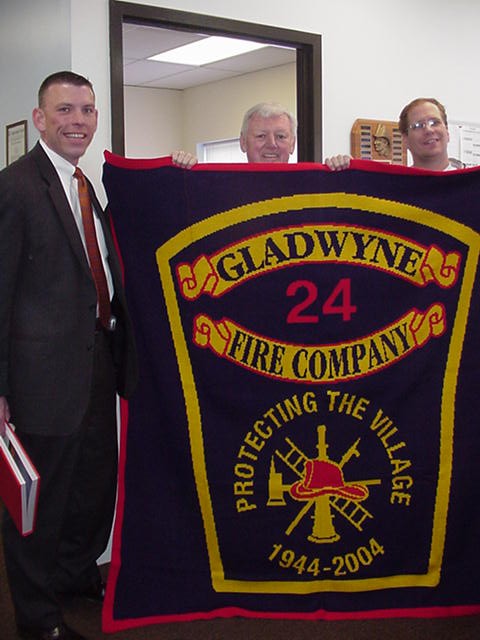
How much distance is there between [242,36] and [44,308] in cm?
151

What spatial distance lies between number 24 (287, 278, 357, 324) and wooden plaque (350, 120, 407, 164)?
48.1 inches

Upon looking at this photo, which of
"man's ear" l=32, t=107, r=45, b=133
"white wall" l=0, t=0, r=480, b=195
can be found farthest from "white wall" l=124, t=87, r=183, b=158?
"man's ear" l=32, t=107, r=45, b=133

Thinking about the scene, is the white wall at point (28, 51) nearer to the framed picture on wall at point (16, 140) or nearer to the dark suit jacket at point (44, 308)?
the framed picture on wall at point (16, 140)

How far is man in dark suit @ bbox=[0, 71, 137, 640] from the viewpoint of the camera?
2.04 metres

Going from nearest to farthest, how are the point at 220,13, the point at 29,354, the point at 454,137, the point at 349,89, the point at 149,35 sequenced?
1. the point at 29,354
2. the point at 220,13
3. the point at 349,89
4. the point at 454,137
5. the point at 149,35

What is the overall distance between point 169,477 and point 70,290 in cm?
63

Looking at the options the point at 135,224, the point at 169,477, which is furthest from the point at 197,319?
the point at 169,477

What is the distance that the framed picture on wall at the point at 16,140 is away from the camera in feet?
9.89

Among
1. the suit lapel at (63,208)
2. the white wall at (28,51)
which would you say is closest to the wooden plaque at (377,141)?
the white wall at (28,51)

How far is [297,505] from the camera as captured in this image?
90.0 inches

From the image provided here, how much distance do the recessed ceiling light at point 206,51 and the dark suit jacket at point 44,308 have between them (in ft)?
14.2

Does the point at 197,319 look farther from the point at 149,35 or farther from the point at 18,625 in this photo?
the point at 149,35

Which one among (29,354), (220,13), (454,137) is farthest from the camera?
(454,137)

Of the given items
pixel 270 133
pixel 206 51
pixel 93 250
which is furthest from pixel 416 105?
pixel 206 51
